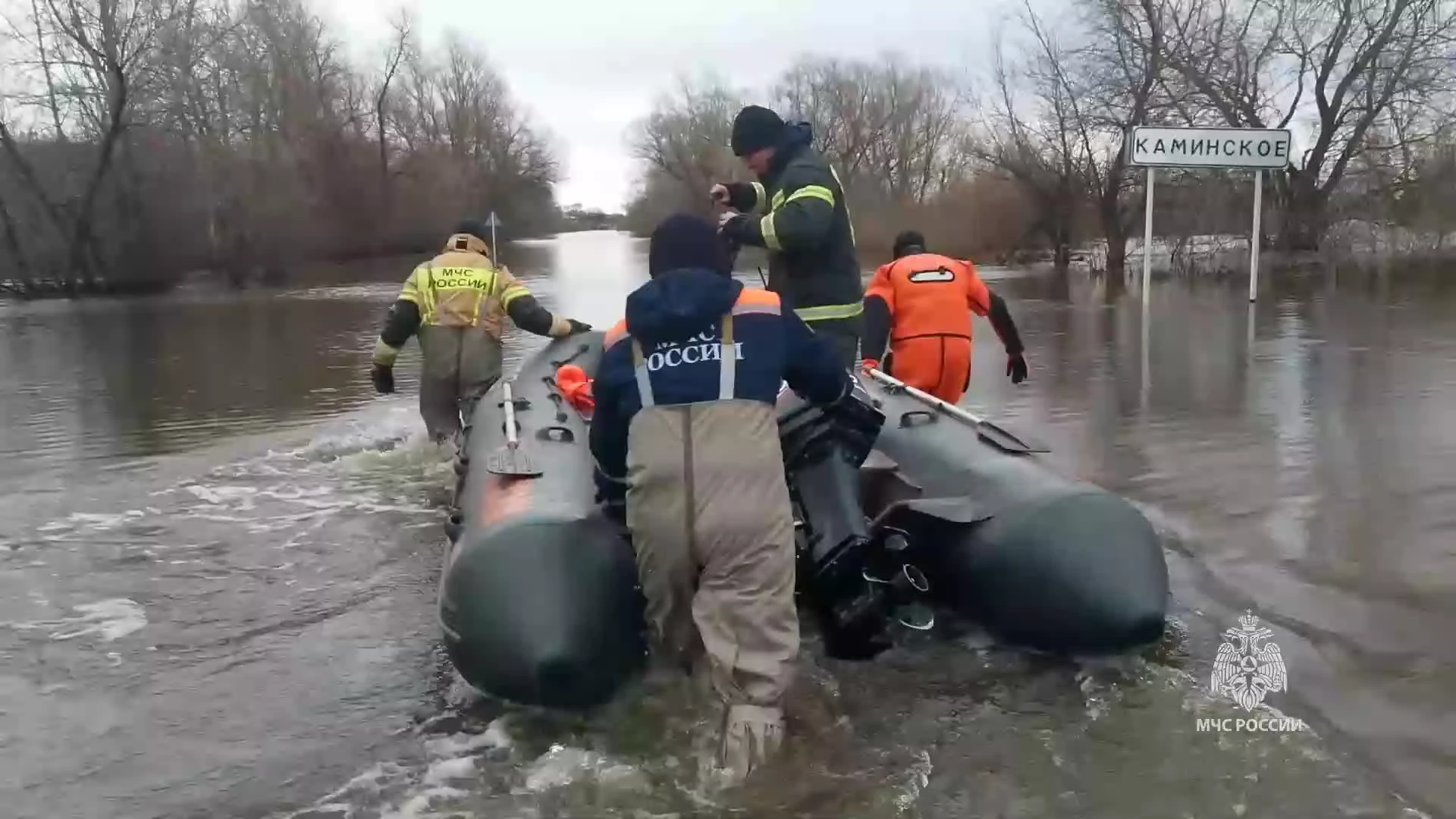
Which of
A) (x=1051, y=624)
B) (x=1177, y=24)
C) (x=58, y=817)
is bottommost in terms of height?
(x=58, y=817)

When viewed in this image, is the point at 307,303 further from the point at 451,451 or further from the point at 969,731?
the point at 969,731

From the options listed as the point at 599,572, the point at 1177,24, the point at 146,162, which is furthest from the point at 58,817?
the point at 146,162

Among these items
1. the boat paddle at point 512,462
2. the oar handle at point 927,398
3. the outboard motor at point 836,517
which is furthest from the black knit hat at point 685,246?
the oar handle at point 927,398

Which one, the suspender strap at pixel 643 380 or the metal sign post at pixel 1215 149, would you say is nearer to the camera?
the suspender strap at pixel 643 380

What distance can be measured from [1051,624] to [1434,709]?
1251mm

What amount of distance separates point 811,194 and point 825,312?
68cm

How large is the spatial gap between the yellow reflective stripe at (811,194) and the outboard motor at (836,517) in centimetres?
109

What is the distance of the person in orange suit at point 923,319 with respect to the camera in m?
7.08

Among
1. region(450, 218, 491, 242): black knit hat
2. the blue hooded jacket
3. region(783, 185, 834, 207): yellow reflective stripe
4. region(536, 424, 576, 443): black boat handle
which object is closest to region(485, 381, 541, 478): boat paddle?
region(536, 424, 576, 443): black boat handle

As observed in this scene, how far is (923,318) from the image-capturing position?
23.3 feet

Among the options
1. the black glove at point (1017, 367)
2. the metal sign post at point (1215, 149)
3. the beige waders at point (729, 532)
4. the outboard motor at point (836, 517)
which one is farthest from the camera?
the metal sign post at point (1215, 149)

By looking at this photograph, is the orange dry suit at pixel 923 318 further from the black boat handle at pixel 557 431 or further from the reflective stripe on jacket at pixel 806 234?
the black boat handle at pixel 557 431

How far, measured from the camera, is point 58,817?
12.2 feet

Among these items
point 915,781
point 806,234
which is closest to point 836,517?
point 915,781
